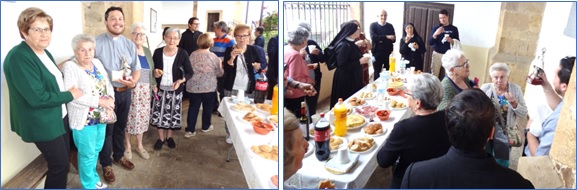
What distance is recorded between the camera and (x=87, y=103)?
1742 millimetres

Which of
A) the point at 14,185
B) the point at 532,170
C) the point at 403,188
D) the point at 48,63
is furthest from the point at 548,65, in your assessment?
the point at 14,185

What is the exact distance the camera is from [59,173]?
1.80m

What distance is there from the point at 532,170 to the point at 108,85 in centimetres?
167

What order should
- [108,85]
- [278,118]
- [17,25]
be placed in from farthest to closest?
[278,118]
[108,85]
[17,25]

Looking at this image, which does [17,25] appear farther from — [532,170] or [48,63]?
[532,170]

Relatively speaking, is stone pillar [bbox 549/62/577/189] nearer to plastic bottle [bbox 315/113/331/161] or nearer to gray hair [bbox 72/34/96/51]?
plastic bottle [bbox 315/113/331/161]

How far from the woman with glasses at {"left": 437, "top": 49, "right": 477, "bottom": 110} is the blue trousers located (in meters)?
1.30

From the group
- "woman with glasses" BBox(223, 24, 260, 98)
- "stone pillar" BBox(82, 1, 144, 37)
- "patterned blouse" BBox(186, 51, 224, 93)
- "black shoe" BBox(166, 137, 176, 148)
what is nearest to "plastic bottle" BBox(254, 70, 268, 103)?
"woman with glasses" BBox(223, 24, 260, 98)

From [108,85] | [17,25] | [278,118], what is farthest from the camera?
[278,118]

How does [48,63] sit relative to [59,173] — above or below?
above

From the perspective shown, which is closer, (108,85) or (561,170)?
(108,85)

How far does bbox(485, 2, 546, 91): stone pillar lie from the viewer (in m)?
1.81

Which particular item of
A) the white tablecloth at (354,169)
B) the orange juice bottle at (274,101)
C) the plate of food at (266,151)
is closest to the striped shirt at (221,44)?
the orange juice bottle at (274,101)

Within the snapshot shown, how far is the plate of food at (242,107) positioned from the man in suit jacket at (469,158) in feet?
2.18
